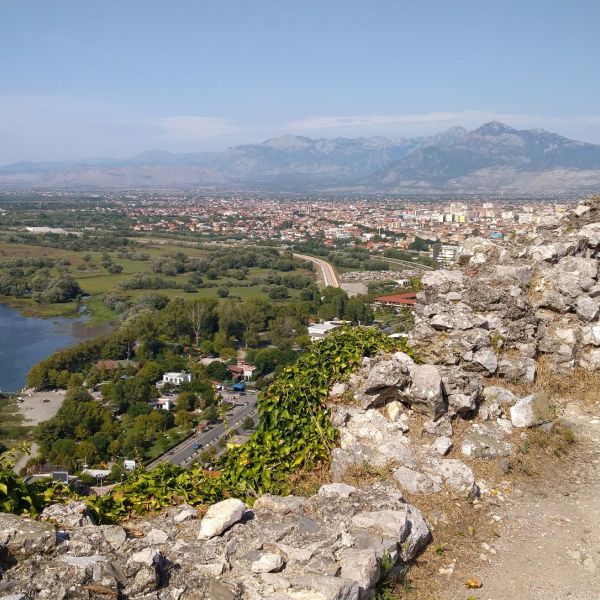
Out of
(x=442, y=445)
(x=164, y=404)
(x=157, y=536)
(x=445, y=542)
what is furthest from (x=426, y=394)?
(x=164, y=404)

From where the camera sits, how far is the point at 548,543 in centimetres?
Answer: 479

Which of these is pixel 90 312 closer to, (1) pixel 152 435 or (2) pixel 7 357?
(2) pixel 7 357

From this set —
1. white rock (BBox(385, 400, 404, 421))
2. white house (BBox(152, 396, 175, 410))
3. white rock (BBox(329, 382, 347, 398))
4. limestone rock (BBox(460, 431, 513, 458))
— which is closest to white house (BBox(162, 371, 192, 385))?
white house (BBox(152, 396, 175, 410))

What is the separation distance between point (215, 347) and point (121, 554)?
131ft

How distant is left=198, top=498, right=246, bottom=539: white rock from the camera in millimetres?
4039

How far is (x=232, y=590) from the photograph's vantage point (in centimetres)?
345

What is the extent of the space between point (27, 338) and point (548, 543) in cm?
4543

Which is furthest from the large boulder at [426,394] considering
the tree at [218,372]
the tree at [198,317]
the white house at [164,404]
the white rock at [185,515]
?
the tree at [198,317]

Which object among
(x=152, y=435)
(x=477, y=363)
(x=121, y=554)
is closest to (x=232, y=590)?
(x=121, y=554)

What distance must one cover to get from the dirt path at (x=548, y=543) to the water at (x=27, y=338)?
1301 inches

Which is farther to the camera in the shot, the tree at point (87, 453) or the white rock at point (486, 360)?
the tree at point (87, 453)

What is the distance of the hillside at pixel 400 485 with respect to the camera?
3.52 metres

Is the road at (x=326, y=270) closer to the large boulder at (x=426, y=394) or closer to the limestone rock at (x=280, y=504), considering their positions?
the large boulder at (x=426, y=394)

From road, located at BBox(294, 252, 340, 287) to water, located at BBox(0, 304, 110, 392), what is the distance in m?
23.6
